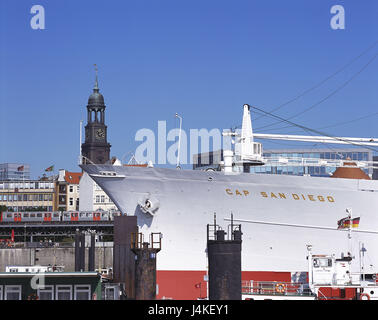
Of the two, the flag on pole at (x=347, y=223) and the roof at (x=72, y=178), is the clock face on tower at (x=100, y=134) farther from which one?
the flag on pole at (x=347, y=223)

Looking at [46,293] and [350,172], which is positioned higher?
[350,172]

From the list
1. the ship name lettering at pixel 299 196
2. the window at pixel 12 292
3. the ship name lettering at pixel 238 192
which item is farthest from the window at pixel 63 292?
the ship name lettering at pixel 299 196

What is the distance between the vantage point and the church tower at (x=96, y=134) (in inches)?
5630

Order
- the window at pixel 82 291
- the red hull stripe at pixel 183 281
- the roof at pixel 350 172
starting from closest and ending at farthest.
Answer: the window at pixel 82 291 → the red hull stripe at pixel 183 281 → the roof at pixel 350 172

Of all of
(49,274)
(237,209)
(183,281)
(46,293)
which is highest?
(237,209)

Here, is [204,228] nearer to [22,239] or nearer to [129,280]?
[129,280]

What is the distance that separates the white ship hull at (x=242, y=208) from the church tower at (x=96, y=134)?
10922cm

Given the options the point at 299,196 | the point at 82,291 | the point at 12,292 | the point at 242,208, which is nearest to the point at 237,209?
the point at 242,208

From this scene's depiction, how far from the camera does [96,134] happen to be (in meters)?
144

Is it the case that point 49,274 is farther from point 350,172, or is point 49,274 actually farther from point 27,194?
point 27,194

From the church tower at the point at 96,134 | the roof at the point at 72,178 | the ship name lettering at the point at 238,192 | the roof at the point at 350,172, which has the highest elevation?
the church tower at the point at 96,134

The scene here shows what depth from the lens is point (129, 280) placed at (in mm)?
32906

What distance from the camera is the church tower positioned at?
143000mm

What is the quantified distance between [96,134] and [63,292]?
123 m
